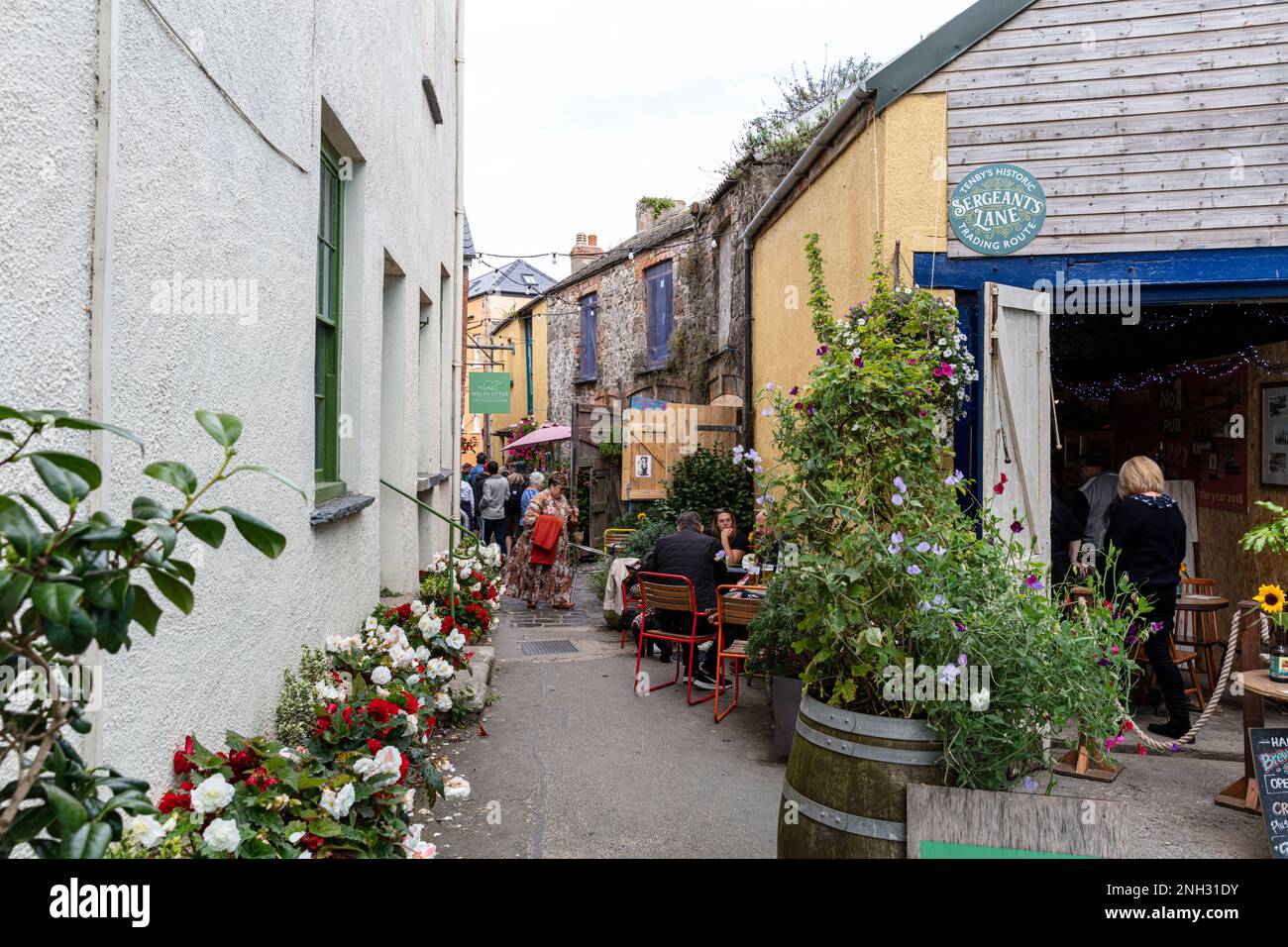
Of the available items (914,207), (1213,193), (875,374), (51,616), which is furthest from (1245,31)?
(51,616)

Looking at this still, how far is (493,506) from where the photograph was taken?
46.2 ft

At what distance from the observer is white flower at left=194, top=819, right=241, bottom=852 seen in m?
2.02

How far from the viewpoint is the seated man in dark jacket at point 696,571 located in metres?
7.02

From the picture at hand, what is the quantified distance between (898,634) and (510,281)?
31.7 metres

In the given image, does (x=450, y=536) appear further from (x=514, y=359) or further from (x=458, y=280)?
(x=514, y=359)

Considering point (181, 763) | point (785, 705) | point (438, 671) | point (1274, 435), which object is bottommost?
point (785, 705)

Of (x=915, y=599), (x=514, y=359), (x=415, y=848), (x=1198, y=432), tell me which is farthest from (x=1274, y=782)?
(x=514, y=359)

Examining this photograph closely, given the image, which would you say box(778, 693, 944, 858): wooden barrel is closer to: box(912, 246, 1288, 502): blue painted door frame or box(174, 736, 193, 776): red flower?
box(174, 736, 193, 776): red flower

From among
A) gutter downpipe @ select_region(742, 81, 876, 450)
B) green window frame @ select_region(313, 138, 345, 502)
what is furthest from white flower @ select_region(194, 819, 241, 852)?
gutter downpipe @ select_region(742, 81, 876, 450)

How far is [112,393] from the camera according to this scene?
2.15m

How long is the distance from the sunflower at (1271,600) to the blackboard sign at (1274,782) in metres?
0.52

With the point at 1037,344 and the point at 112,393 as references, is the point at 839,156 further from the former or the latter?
the point at 112,393

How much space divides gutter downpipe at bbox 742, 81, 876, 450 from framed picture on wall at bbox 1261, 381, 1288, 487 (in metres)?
3.94

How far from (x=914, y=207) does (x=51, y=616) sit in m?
6.07
